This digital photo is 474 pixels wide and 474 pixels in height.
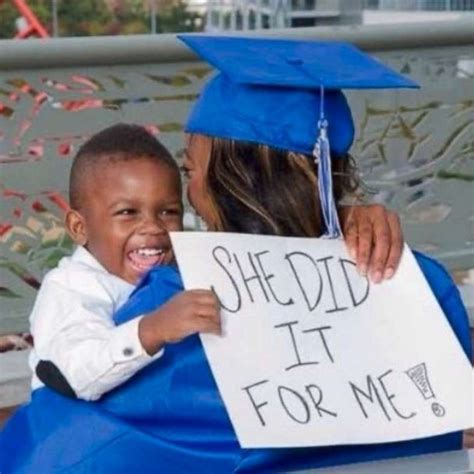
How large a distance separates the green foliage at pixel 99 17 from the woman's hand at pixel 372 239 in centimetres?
Result: 891

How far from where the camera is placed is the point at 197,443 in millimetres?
2338

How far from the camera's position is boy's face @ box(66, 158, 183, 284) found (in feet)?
8.64

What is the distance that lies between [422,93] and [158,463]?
4163mm

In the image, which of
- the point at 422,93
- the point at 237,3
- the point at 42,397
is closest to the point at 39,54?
the point at 422,93

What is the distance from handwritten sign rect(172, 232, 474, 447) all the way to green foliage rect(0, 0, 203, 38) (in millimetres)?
9047

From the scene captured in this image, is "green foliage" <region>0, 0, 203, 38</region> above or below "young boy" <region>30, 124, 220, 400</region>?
below

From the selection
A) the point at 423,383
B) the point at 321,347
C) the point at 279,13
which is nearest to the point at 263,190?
the point at 321,347

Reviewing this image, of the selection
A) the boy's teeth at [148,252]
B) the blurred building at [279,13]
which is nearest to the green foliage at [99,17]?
the blurred building at [279,13]

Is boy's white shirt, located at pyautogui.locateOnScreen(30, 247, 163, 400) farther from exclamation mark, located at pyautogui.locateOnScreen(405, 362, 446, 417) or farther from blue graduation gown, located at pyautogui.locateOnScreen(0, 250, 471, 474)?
exclamation mark, located at pyautogui.locateOnScreen(405, 362, 446, 417)

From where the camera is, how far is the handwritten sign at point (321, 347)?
225cm

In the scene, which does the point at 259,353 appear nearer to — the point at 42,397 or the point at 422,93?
the point at 42,397

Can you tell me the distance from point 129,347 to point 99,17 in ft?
30.9

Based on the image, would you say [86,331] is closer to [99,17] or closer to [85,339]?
[85,339]

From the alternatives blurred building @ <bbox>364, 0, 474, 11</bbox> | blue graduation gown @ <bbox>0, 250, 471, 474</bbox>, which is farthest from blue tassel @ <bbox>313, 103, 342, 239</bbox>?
blurred building @ <bbox>364, 0, 474, 11</bbox>
